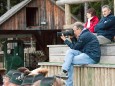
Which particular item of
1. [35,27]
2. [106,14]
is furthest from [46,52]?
[106,14]

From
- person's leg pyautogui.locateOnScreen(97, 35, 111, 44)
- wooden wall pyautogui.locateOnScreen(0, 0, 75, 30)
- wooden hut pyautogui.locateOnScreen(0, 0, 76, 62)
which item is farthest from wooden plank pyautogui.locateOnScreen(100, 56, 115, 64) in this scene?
wooden wall pyautogui.locateOnScreen(0, 0, 75, 30)

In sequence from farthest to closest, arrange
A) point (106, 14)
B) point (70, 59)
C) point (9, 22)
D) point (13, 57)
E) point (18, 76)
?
1. point (9, 22)
2. point (13, 57)
3. point (106, 14)
4. point (70, 59)
5. point (18, 76)

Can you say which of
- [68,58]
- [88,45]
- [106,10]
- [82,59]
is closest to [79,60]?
[82,59]

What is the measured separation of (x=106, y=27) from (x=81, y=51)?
0.87 metres

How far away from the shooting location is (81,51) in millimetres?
11227

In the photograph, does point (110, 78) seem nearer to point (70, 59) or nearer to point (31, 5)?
point (70, 59)

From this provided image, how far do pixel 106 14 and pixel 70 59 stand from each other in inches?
57.9

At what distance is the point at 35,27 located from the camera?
110 feet

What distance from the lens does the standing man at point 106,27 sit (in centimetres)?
1160

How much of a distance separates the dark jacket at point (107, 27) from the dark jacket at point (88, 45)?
64cm

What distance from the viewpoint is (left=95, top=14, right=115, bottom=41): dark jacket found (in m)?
11.6

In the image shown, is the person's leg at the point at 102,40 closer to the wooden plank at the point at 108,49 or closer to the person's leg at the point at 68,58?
the wooden plank at the point at 108,49

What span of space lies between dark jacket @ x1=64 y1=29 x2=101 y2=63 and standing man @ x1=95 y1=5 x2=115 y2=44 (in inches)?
21.8

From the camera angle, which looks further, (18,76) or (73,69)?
(73,69)
